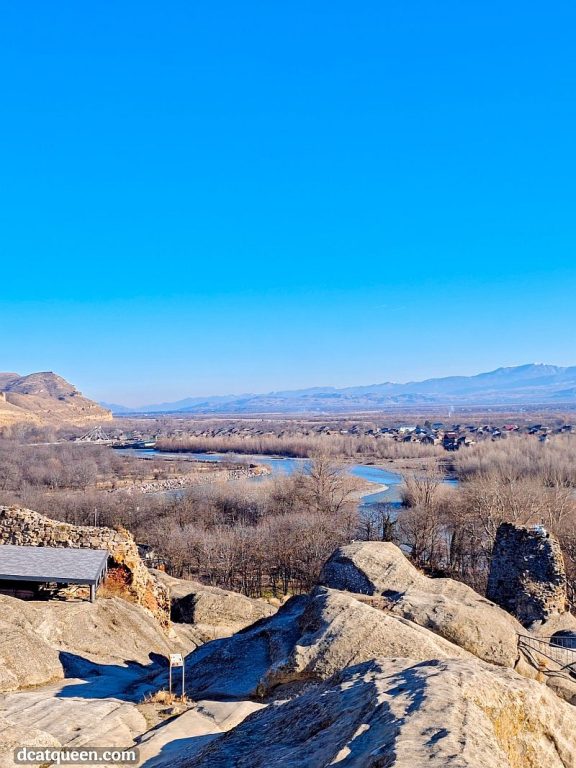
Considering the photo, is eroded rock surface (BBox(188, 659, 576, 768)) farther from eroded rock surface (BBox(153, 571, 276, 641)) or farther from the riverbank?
the riverbank

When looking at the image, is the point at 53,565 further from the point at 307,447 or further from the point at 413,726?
the point at 307,447

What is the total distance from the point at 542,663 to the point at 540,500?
1022 inches

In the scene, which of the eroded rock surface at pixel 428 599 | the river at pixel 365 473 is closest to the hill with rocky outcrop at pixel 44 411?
the river at pixel 365 473

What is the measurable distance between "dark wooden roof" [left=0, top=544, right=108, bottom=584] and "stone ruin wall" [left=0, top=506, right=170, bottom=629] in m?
1.01

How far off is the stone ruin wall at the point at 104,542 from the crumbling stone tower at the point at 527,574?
906 cm

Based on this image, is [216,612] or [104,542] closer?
[104,542]

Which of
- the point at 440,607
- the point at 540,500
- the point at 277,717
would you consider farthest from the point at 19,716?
the point at 540,500

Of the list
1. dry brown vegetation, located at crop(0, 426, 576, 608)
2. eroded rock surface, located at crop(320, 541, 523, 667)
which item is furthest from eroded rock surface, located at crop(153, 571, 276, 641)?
dry brown vegetation, located at crop(0, 426, 576, 608)

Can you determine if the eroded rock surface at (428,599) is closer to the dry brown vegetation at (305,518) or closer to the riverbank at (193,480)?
the dry brown vegetation at (305,518)

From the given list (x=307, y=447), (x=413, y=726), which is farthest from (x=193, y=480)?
(x=413, y=726)

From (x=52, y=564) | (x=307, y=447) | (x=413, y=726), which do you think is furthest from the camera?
(x=307, y=447)

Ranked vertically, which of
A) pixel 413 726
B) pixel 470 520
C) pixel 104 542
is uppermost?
pixel 413 726

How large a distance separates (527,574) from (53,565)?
11996mm

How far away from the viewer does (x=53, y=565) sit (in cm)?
1541
